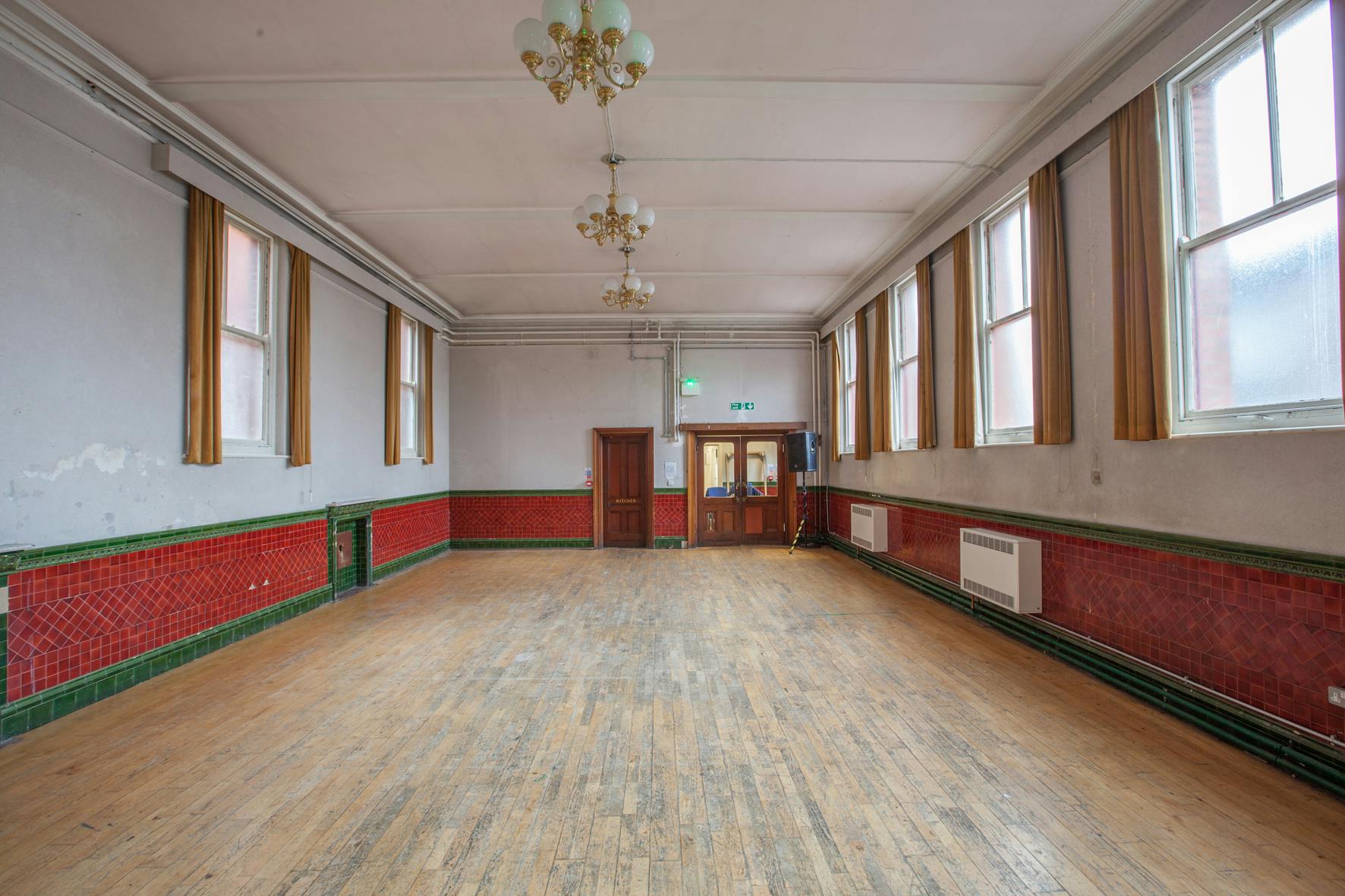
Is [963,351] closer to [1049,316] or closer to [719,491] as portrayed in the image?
[1049,316]

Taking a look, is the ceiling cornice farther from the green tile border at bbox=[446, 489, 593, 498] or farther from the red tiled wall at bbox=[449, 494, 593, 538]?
the red tiled wall at bbox=[449, 494, 593, 538]

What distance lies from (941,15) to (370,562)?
24.7 feet

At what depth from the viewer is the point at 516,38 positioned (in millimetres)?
2680

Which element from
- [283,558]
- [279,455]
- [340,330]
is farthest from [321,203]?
[283,558]

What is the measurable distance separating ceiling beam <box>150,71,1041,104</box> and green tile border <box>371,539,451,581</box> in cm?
517

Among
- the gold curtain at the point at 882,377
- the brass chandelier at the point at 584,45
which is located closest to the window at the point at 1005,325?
the gold curtain at the point at 882,377

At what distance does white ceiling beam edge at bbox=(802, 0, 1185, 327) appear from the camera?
3330mm

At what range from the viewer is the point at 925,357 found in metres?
6.24

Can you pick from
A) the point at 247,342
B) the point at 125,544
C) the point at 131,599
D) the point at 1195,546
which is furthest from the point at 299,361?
the point at 1195,546

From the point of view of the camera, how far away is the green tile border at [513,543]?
991 cm

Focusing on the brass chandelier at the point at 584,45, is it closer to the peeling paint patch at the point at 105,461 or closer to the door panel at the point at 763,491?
the peeling paint patch at the point at 105,461

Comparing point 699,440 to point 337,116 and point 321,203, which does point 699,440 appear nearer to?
point 321,203

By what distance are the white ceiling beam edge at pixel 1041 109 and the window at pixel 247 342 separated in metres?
6.32

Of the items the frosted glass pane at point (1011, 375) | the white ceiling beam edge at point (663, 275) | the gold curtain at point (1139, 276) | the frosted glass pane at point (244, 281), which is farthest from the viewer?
the white ceiling beam edge at point (663, 275)
